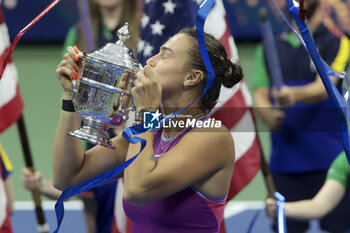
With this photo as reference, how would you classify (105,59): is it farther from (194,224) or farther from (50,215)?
(50,215)

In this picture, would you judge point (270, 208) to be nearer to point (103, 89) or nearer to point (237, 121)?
point (237, 121)

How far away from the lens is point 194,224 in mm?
2033

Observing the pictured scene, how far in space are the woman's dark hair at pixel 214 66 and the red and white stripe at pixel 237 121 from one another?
0.95 meters

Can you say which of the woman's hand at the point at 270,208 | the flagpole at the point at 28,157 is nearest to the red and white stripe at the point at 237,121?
the woman's hand at the point at 270,208

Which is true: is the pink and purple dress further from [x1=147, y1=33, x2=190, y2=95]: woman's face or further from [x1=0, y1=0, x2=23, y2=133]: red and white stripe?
[x1=0, y1=0, x2=23, y2=133]: red and white stripe

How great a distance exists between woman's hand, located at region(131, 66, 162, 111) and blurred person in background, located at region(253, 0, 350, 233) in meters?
2.26

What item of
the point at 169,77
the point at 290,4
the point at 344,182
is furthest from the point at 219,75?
the point at 344,182

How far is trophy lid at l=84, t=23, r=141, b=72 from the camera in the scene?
187cm

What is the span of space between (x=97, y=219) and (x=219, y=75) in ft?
6.37

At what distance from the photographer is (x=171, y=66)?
6.56 ft

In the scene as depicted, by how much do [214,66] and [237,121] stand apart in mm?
1203

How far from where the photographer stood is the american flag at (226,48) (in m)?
2.81

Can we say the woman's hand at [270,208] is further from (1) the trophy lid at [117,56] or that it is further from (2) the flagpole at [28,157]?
(1) the trophy lid at [117,56]

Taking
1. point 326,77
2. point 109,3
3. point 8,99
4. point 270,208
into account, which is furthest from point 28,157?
point 326,77
